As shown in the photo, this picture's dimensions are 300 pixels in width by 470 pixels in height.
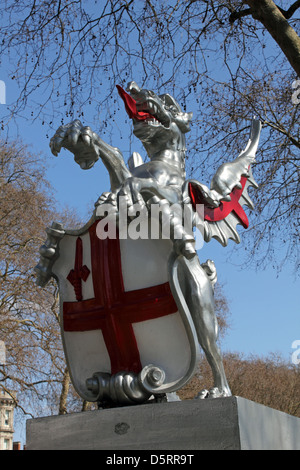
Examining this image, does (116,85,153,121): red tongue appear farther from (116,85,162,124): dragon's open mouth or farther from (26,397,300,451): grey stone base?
(26,397,300,451): grey stone base

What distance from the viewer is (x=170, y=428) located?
273 centimetres

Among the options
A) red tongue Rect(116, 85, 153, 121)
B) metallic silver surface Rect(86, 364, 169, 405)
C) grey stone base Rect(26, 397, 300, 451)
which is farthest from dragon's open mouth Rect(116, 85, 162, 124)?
grey stone base Rect(26, 397, 300, 451)

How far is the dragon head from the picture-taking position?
368 centimetres

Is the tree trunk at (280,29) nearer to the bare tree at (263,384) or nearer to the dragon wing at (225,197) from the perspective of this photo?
the dragon wing at (225,197)

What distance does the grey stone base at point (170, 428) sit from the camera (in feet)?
8.64

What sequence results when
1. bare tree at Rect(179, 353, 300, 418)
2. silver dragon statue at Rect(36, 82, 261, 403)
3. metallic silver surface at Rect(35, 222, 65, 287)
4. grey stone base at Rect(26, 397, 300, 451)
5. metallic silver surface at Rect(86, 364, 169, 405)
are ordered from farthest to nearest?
bare tree at Rect(179, 353, 300, 418)
metallic silver surface at Rect(35, 222, 65, 287)
silver dragon statue at Rect(36, 82, 261, 403)
metallic silver surface at Rect(86, 364, 169, 405)
grey stone base at Rect(26, 397, 300, 451)

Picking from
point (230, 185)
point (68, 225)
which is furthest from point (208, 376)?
point (230, 185)

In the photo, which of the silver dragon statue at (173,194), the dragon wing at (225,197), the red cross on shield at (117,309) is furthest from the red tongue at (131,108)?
the red cross on shield at (117,309)

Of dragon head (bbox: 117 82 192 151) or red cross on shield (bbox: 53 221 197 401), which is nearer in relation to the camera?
red cross on shield (bbox: 53 221 197 401)

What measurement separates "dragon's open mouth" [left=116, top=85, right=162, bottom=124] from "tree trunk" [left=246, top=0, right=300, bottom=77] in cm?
294

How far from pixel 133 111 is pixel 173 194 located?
59 cm

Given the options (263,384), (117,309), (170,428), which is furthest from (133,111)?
(263,384)
